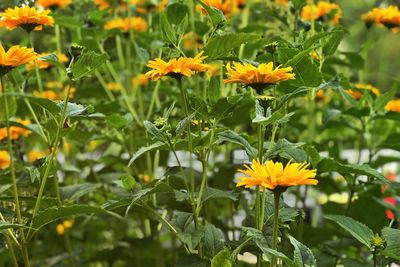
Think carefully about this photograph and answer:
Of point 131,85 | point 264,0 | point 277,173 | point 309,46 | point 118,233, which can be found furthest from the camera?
point 118,233

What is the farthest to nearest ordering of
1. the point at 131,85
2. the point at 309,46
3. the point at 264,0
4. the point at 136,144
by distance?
the point at 131,85 → the point at 264,0 → the point at 136,144 → the point at 309,46

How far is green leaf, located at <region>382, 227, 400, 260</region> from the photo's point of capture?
101 cm

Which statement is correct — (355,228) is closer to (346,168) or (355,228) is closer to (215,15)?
(346,168)

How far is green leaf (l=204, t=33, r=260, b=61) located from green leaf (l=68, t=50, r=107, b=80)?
164mm

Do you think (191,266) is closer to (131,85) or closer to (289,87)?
(289,87)

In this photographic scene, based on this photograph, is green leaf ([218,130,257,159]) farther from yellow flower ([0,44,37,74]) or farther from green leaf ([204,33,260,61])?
yellow flower ([0,44,37,74])

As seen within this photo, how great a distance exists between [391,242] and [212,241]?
0.91 feet

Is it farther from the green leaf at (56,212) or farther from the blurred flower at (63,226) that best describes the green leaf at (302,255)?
the blurred flower at (63,226)

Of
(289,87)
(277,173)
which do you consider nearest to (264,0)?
(289,87)

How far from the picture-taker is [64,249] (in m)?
1.79

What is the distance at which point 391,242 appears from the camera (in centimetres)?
105

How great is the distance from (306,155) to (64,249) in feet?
2.88

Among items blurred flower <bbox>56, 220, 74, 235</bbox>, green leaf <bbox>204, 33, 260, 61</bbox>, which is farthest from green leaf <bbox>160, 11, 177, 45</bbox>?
blurred flower <bbox>56, 220, 74, 235</bbox>

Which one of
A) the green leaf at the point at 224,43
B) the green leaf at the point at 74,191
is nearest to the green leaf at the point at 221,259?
the green leaf at the point at 224,43
